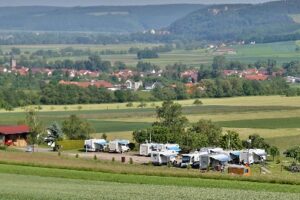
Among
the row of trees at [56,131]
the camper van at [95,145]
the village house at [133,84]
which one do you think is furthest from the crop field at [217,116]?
the village house at [133,84]

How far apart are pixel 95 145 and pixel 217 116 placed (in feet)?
84.8

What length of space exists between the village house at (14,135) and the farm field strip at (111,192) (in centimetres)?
2191

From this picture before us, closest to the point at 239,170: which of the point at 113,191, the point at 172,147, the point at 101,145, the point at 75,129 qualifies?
the point at 172,147

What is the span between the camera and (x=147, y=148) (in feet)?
152

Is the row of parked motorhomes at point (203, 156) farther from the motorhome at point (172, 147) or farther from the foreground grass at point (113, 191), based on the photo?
the foreground grass at point (113, 191)

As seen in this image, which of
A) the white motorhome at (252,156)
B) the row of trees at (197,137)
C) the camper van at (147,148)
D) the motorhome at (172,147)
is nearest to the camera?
the white motorhome at (252,156)

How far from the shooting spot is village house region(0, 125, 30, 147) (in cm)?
5166

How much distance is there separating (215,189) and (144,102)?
216 ft

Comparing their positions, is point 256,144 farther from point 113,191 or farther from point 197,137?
point 113,191

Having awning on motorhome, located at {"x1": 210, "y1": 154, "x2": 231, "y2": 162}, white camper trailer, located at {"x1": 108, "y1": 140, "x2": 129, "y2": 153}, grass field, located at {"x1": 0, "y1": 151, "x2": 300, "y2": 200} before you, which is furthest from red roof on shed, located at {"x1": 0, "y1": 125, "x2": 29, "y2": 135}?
awning on motorhome, located at {"x1": 210, "y1": 154, "x2": 231, "y2": 162}

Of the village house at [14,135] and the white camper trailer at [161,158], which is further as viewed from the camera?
the village house at [14,135]

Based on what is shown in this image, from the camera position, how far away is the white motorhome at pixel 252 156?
42.2 meters

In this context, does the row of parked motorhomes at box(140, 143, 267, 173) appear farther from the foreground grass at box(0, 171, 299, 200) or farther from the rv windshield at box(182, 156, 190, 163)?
the foreground grass at box(0, 171, 299, 200)

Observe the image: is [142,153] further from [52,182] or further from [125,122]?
[125,122]
